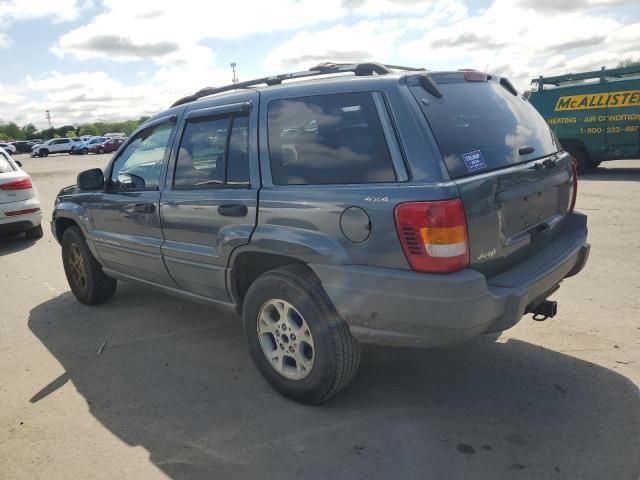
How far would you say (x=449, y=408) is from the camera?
9.77 ft

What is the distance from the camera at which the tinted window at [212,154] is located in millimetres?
3260

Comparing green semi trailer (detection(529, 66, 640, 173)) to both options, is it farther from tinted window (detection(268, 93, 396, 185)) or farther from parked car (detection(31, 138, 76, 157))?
parked car (detection(31, 138, 76, 157))

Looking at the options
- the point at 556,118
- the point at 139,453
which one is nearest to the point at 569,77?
the point at 556,118

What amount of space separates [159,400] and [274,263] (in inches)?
44.5

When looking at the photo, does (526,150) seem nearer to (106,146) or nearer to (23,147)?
(106,146)

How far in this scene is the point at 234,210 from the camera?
318 cm

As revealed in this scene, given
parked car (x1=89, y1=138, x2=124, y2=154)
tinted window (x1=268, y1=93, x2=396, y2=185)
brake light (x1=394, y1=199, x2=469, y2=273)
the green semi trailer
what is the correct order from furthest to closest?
1. parked car (x1=89, y1=138, x2=124, y2=154)
2. the green semi trailer
3. tinted window (x1=268, y1=93, x2=396, y2=185)
4. brake light (x1=394, y1=199, x2=469, y2=273)

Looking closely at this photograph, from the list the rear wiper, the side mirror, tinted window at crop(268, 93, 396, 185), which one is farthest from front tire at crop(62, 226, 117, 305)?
the rear wiper

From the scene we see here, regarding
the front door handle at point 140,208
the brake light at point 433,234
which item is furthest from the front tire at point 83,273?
the brake light at point 433,234

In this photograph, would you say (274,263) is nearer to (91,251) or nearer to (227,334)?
(227,334)

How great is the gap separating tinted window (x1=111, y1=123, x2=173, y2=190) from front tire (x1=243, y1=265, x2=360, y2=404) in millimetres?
1410

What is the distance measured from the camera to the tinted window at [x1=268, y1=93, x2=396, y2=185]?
8.74ft

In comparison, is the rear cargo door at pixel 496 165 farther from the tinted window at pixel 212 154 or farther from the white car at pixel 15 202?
the white car at pixel 15 202

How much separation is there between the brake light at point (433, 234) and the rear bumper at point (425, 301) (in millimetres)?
60
